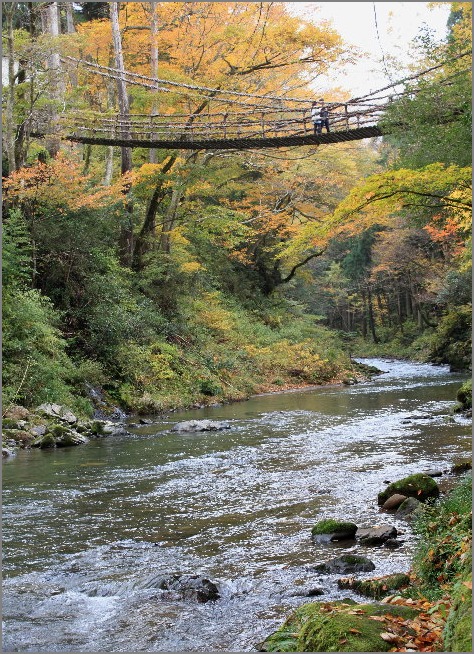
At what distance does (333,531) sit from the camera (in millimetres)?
5402

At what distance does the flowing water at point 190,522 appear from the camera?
13.1 ft

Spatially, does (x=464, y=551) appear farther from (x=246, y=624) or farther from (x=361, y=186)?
(x=361, y=186)

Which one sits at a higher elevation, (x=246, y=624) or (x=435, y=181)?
(x=435, y=181)

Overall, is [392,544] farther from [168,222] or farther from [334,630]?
[168,222]

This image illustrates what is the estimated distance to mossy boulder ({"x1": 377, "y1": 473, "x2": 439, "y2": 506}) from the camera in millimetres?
6252

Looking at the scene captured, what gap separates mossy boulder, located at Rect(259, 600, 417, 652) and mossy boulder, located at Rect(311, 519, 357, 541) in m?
1.71

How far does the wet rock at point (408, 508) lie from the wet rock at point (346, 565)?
1.23 meters

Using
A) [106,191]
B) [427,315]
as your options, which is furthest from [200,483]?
[427,315]

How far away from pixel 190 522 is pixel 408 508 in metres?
1.96

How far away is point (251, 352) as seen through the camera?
19.8m

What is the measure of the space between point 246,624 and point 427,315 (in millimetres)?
29778

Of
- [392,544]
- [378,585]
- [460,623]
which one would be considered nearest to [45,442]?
[392,544]

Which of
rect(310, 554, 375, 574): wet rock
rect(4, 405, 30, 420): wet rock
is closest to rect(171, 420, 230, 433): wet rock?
rect(4, 405, 30, 420): wet rock

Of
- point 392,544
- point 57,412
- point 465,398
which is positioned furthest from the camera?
point 465,398
